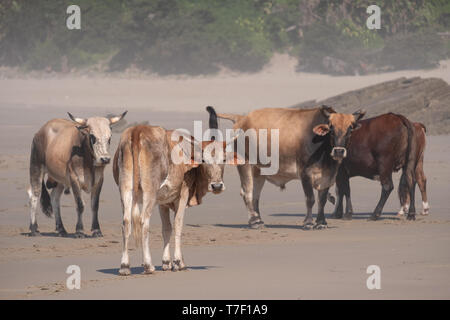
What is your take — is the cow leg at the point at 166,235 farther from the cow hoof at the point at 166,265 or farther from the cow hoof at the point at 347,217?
the cow hoof at the point at 347,217

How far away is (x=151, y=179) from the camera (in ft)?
41.2

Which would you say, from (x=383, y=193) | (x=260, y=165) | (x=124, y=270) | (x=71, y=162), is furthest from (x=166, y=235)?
(x=383, y=193)

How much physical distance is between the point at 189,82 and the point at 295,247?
46.0m

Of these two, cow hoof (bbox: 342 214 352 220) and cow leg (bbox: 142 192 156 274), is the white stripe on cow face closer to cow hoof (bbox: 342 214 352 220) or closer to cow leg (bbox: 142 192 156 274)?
cow leg (bbox: 142 192 156 274)

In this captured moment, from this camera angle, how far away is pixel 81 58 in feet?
238

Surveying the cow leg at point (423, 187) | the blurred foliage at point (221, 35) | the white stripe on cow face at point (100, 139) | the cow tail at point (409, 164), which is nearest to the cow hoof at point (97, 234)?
the white stripe on cow face at point (100, 139)

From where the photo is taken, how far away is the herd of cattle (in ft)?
42.4

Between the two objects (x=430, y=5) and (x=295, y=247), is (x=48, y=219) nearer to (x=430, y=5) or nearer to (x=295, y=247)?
(x=295, y=247)

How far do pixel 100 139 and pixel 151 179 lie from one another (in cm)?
339

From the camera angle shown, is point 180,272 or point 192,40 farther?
point 192,40

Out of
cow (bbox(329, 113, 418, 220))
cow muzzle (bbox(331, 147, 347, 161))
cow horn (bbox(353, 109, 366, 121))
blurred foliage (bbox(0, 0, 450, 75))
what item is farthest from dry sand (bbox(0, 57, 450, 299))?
blurred foliage (bbox(0, 0, 450, 75))

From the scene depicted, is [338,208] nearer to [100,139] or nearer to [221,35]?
[100,139]

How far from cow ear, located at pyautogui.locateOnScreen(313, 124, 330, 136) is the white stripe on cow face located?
324 centimetres
